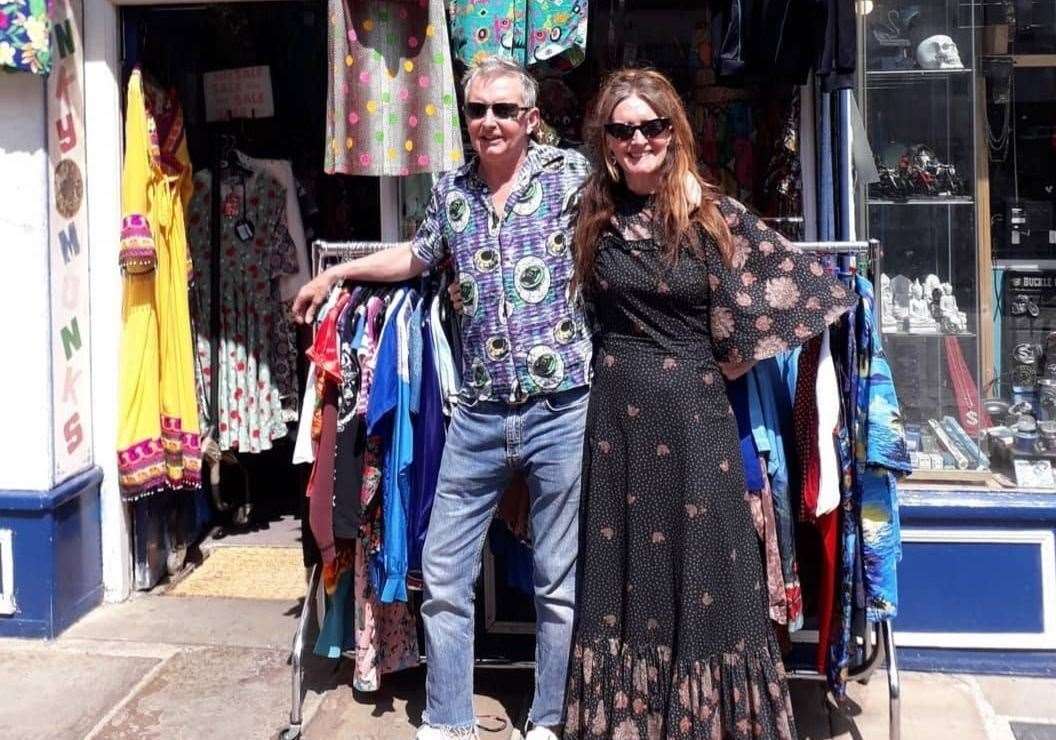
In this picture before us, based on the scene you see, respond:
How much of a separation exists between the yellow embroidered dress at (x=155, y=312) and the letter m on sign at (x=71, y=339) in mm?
185

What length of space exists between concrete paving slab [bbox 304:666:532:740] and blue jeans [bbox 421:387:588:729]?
301 mm

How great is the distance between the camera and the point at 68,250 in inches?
170

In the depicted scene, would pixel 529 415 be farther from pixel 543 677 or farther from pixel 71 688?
pixel 71 688

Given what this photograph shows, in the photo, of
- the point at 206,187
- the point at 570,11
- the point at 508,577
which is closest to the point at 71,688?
the point at 508,577

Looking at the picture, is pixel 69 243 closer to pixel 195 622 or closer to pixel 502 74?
pixel 195 622

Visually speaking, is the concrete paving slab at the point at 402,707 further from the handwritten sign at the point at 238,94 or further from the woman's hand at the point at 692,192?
the handwritten sign at the point at 238,94

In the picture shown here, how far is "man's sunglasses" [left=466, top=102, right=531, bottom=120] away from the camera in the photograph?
116 inches

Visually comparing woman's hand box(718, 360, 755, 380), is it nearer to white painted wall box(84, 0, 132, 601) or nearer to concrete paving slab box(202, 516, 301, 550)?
white painted wall box(84, 0, 132, 601)

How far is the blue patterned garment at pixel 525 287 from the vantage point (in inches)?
119

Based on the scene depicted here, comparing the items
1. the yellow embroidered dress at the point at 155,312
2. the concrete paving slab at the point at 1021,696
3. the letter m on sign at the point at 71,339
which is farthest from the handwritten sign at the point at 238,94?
the concrete paving slab at the point at 1021,696

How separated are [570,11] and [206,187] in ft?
7.21

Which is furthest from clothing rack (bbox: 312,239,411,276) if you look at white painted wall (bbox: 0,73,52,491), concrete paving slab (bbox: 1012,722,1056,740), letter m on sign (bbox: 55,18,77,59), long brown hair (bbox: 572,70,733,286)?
concrete paving slab (bbox: 1012,722,1056,740)

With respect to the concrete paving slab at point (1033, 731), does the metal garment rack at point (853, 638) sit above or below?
above

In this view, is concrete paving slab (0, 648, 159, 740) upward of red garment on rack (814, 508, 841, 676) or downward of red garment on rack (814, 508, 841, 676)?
downward
